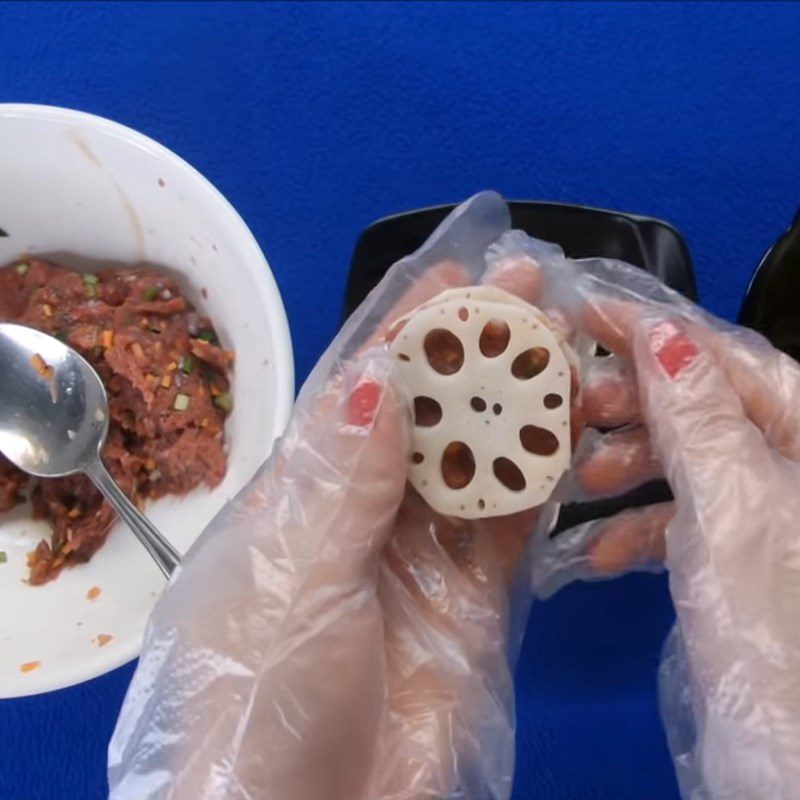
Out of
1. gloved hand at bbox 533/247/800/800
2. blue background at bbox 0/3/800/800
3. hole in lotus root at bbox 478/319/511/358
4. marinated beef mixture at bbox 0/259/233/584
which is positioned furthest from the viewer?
blue background at bbox 0/3/800/800

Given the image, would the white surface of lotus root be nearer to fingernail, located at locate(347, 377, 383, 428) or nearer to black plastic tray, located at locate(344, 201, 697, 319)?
fingernail, located at locate(347, 377, 383, 428)

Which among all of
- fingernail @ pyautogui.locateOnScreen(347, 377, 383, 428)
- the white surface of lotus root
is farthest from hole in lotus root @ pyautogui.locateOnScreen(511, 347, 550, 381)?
fingernail @ pyautogui.locateOnScreen(347, 377, 383, 428)

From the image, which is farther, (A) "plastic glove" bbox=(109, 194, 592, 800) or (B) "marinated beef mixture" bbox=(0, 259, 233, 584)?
(B) "marinated beef mixture" bbox=(0, 259, 233, 584)

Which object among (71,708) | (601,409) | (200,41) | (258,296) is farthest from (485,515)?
(200,41)

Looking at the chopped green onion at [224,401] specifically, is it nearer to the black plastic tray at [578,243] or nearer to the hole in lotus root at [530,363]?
the black plastic tray at [578,243]

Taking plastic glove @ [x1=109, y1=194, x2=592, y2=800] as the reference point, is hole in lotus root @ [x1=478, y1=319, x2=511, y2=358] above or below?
above

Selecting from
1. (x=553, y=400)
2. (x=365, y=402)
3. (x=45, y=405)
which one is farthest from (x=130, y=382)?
(x=553, y=400)

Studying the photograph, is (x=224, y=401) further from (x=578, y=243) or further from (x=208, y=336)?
(x=578, y=243)
